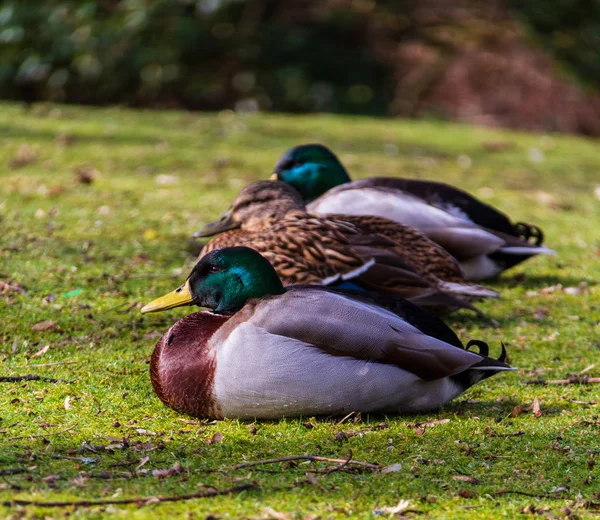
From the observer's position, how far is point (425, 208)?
19.7 ft

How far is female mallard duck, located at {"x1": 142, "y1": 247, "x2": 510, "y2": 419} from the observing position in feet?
11.8

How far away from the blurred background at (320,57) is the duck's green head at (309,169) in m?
7.15

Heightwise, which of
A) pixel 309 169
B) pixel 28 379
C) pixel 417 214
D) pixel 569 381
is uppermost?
pixel 309 169

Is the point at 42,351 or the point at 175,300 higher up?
the point at 175,300

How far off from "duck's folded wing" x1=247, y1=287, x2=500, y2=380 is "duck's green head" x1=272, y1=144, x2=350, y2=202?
2789mm

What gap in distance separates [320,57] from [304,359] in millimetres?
11157

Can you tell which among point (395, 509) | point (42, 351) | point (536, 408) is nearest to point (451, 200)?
point (536, 408)

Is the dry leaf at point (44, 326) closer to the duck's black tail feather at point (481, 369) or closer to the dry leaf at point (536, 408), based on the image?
the duck's black tail feather at point (481, 369)

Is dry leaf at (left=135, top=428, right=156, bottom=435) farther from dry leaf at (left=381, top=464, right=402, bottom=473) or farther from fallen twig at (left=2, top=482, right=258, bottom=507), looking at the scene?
dry leaf at (left=381, top=464, right=402, bottom=473)

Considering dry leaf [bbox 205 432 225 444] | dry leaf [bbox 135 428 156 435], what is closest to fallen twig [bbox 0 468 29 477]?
dry leaf [bbox 135 428 156 435]

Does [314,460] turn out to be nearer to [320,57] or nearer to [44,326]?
[44,326]

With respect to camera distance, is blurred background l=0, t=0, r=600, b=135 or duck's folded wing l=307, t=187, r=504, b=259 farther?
blurred background l=0, t=0, r=600, b=135

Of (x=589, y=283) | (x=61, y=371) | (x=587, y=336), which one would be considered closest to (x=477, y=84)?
(x=589, y=283)

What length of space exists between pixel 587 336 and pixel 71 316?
8.52 ft
